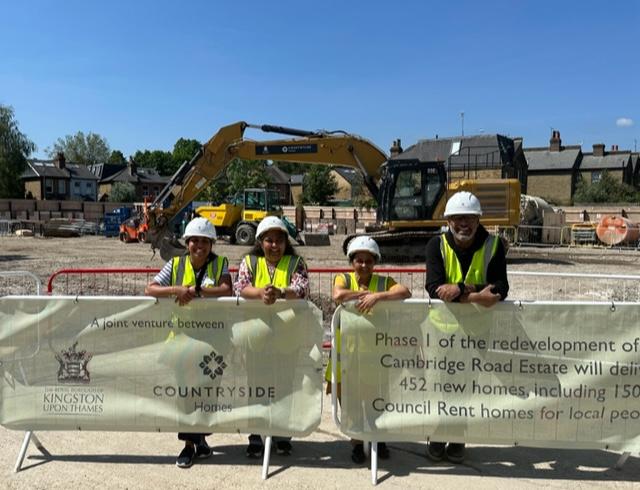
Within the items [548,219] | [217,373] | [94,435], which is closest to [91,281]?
[94,435]

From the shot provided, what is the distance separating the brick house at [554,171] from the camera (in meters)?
67.7

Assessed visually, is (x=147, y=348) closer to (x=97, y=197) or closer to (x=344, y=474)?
(x=344, y=474)

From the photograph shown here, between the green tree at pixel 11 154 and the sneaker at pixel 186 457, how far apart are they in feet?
188

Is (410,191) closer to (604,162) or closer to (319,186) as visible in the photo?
(319,186)

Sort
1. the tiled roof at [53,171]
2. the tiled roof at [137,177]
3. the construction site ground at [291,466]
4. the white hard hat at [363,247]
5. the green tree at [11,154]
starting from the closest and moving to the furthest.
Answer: the construction site ground at [291,466] → the white hard hat at [363,247] → the green tree at [11,154] → the tiled roof at [53,171] → the tiled roof at [137,177]

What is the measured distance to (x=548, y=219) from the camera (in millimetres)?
30938

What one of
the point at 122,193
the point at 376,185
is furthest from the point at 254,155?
the point at 122,193

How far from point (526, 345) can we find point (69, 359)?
11.6 ft

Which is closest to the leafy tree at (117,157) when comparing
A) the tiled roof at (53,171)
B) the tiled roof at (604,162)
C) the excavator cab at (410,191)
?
the tiled roof at (53,171)

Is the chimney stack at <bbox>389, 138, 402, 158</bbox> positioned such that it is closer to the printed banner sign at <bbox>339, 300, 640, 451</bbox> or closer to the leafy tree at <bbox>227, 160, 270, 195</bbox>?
the leafy tree at <bbox>227, 160, 270, 195</bbox>

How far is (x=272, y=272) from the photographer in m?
4.26

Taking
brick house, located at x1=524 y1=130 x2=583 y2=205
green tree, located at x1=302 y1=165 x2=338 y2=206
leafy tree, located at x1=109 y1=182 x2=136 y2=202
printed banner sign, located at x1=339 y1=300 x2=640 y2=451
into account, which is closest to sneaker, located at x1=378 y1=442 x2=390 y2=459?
printed banner sign, located at x1=339 y1=300 x2=640 y2=451

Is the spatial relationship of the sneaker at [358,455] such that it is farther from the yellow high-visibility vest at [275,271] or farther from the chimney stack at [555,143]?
the chimney stack at [555,143]

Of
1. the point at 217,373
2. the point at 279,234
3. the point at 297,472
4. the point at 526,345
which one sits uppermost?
the point at 279,234
